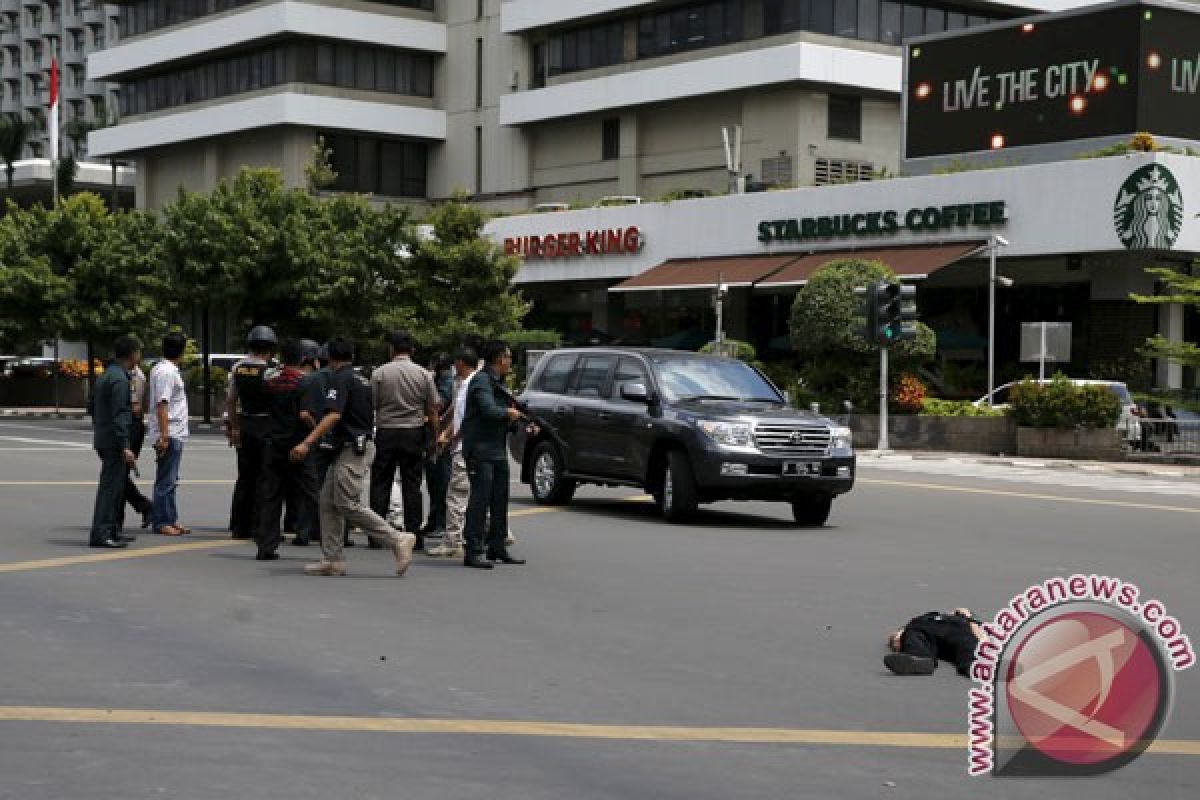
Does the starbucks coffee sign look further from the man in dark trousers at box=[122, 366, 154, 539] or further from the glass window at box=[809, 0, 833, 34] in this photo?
the man in dark trousers at box=[122, 366, 154, 539]

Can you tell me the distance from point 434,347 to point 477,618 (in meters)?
33.6

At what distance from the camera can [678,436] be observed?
1739cm

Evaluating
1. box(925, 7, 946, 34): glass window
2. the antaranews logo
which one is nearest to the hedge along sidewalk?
the antaranews logo

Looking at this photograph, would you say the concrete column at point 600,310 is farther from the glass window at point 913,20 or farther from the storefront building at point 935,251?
the glass window at point 913,20

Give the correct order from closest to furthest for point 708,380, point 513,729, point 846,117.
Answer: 1. point 513,729
2. point 708,380
3. point 846,117

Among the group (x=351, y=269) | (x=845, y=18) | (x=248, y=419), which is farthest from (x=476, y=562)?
(x=845, y=18)

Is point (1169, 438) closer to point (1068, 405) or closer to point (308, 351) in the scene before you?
point (1068, 405)

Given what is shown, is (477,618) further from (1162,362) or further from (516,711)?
(1162,362)

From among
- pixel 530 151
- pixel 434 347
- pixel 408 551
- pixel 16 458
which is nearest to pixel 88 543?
pixel 408 551

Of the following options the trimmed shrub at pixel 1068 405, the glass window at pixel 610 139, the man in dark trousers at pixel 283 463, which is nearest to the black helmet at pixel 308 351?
the man in dark trousers at pixel 283 463

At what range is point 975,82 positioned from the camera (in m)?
42.7

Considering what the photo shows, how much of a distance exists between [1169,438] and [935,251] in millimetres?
10228

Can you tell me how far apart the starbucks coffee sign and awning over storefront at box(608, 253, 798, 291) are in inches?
27.5

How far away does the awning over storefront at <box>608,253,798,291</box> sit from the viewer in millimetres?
44250
